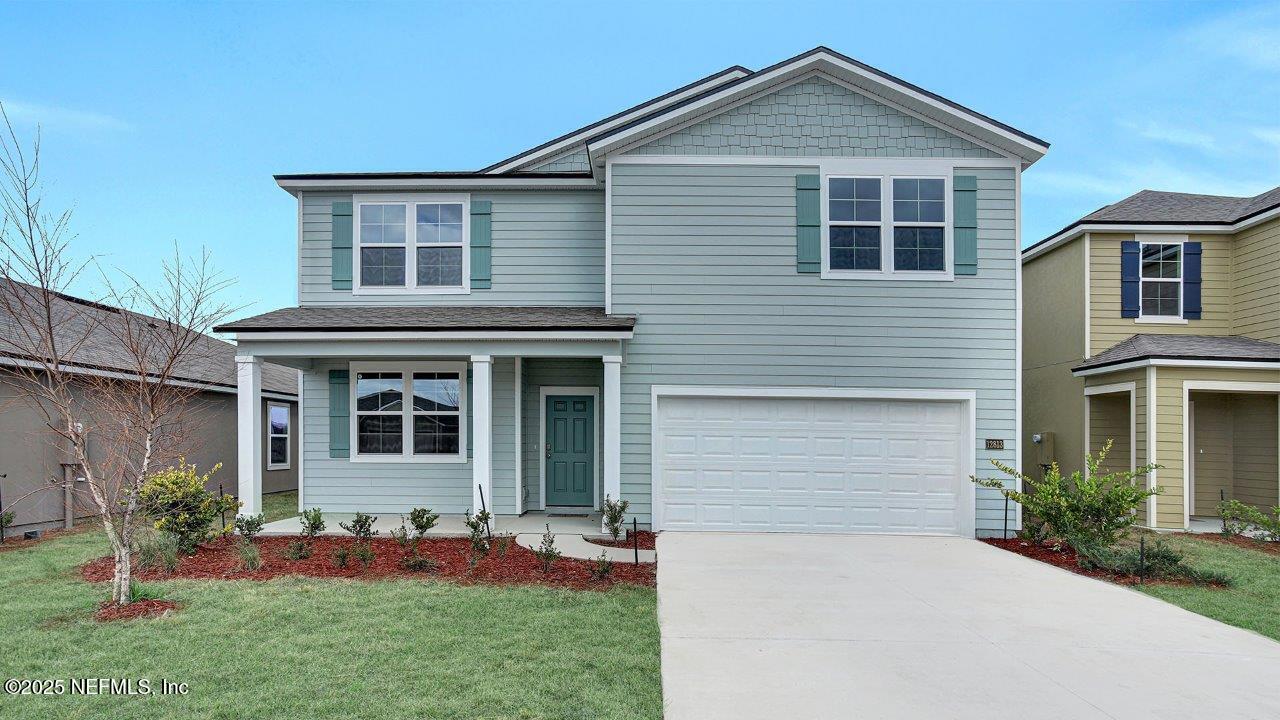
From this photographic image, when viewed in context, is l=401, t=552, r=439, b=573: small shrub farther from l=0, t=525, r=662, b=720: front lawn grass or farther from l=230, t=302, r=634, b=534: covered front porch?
l=230, t=302, r=634, b=534: covered front porch

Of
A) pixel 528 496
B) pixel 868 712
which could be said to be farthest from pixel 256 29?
pixel 868 712

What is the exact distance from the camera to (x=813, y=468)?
10.6 meters

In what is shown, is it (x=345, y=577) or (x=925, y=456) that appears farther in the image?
(x=925, y=456)

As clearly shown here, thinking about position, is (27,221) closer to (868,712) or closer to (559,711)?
(559,711)

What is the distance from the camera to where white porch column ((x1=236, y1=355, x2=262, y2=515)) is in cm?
1023

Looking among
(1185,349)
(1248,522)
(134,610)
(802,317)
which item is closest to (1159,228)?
(1185,349)

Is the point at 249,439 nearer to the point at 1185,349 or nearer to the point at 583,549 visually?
the point at 583,549

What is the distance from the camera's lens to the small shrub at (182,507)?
8828 mm

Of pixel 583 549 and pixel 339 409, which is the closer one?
pixel 583 549

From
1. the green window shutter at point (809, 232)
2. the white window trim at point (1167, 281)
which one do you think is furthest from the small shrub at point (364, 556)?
the white window trim at point (1167, 281)

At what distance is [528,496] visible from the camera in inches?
475

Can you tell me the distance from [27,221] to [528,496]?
7552mm

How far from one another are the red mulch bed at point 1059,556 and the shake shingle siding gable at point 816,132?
566cm

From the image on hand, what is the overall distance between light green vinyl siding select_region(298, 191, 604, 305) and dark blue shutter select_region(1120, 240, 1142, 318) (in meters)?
9.52
